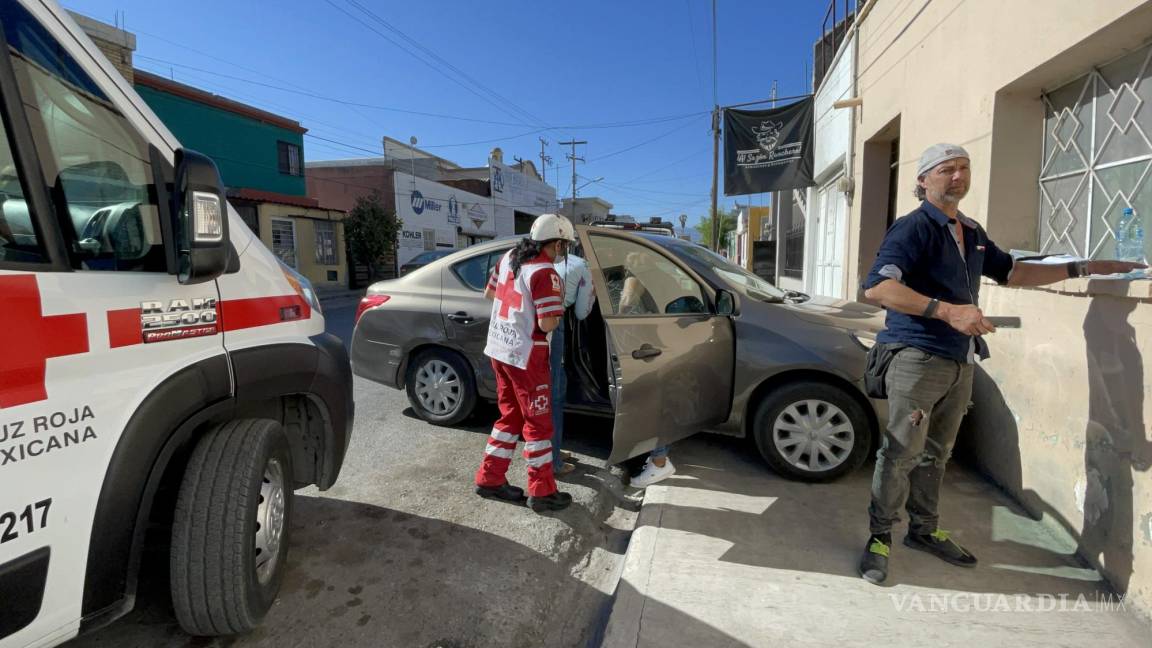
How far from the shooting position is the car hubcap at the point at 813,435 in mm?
3633

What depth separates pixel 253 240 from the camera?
8.22ft

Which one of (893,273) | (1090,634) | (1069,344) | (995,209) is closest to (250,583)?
(893,273)

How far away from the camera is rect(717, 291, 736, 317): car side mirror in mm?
3668

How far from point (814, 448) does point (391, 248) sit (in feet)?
73.4

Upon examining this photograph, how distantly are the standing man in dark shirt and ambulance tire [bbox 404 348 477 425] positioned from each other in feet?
9.90

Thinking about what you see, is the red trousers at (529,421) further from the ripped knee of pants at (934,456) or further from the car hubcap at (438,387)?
the ripped knee of pants at (934,456)

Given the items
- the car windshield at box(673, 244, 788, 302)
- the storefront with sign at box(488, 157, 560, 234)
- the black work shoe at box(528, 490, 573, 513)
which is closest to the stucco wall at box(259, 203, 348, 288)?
the storefront with sign at box(488, 157, 560, 234)

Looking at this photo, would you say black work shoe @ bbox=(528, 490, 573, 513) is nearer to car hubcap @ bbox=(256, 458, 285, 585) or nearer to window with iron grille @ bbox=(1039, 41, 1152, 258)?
car hubcap @ bbox=(256, 458, 285, 585)

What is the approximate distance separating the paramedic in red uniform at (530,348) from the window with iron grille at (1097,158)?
2934 mm

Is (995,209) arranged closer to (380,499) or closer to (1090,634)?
(1090,634)

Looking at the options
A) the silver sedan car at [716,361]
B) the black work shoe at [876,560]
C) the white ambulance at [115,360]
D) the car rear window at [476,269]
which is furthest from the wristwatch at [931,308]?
the car rear window at [476,269]

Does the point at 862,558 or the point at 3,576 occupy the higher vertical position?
the point at 3,576

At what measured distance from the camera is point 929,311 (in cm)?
242

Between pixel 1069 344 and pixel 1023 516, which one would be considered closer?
pixel 1069 344
